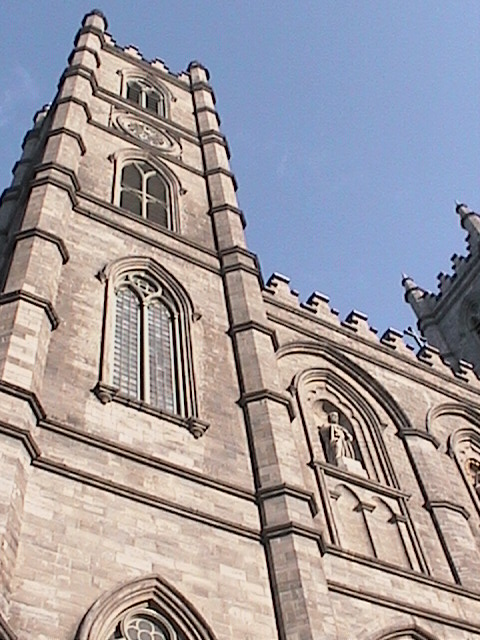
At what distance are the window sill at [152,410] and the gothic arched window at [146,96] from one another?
592 inches

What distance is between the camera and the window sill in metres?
13.0

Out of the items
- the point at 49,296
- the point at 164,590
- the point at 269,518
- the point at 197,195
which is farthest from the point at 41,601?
the point at 197,195

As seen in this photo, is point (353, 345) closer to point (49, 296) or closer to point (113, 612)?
point (49, 296)

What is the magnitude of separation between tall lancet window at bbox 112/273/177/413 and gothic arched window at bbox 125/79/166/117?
11.4m

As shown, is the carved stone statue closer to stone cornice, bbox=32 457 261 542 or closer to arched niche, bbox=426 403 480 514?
arched niche, bbox=426 403 480 514

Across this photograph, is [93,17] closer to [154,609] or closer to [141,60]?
[141,60]

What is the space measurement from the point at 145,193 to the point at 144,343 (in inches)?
267

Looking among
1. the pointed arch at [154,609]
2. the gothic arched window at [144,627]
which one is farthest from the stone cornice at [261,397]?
the gothic arched window at [144,627]

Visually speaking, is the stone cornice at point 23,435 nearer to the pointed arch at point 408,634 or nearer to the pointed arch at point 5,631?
the pointed arch at point 5,631

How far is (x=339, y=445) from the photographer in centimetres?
1619

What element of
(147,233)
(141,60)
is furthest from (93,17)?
(147,233)

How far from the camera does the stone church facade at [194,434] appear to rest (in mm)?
10359

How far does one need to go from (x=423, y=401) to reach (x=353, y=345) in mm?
2020

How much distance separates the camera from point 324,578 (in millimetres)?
11578
